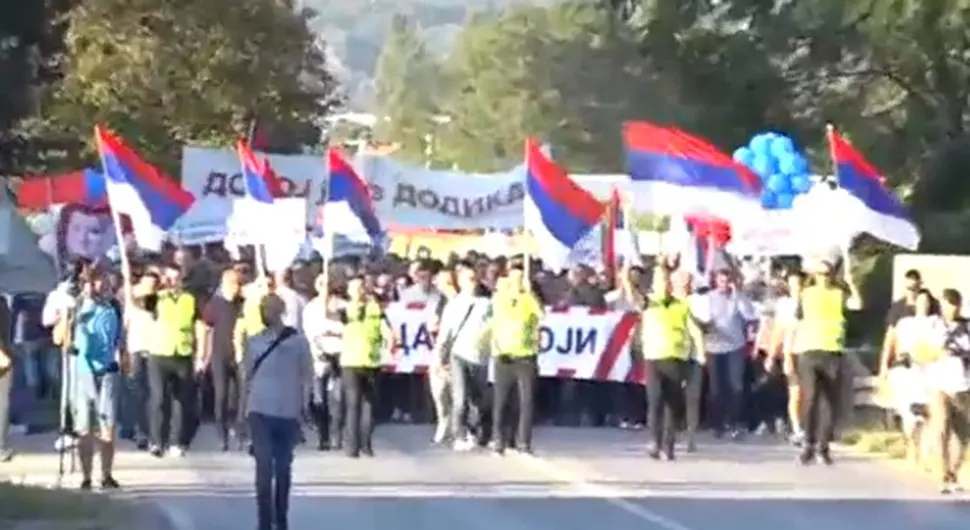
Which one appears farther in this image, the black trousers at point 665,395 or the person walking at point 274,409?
the black trousers at point 665,395

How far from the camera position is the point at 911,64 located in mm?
41094

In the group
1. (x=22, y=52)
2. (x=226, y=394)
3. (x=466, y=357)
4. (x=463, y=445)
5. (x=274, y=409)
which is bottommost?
(x=463, y=445)

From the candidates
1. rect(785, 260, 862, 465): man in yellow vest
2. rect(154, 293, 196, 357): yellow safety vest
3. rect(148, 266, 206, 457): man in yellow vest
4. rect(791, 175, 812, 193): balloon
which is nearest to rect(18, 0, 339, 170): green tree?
rect(791, 175, 812, 193): balloon

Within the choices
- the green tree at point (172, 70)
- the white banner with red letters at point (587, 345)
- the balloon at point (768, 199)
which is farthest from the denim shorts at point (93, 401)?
the green tree at point (172, 70)

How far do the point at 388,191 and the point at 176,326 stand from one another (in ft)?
31.9

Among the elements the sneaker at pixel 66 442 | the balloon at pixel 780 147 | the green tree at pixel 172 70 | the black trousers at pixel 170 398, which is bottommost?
the sneaker at pixel 66 442

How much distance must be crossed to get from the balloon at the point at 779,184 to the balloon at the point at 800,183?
2.5 inches

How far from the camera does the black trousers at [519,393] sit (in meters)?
22.5

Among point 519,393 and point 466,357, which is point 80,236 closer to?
point 466,357

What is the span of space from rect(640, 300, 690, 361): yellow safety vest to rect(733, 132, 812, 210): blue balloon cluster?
6599 millimetres

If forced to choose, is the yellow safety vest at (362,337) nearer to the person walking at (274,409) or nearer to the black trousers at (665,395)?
the black trousers at (665,395)

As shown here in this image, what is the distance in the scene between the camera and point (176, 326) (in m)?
21.9

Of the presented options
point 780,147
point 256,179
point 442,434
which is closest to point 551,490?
point 442,434

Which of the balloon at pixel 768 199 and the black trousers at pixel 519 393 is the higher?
the balloon at pixel 768 199
